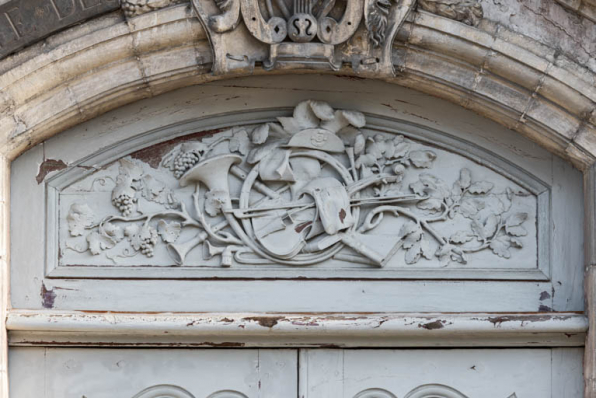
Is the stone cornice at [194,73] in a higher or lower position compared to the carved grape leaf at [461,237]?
higher

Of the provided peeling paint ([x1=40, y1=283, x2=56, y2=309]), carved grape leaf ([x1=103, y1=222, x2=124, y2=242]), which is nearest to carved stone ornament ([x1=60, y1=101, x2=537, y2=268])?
carved grape leaf ([x1=103, y1=222, x2=124, y2=242])

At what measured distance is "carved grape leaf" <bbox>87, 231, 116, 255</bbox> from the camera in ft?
11.0

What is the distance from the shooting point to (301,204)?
11.1ft

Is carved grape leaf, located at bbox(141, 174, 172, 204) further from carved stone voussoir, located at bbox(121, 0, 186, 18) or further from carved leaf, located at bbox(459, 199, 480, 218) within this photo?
carved leaf, located at bbox(459, 199, 480, 218)

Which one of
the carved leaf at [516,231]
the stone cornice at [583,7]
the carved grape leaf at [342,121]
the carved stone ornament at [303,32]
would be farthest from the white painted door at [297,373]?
the stone cornice at [583,7]

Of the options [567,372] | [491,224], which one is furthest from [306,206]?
[567,372]

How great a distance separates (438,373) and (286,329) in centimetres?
53

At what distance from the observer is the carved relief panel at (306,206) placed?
11.0 feet

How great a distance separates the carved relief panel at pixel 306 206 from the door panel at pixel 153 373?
264mm

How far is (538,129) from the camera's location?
10.8 ft

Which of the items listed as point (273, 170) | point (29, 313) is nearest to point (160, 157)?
point (273, 170)

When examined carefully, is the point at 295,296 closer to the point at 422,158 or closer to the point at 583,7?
the point at 422,158

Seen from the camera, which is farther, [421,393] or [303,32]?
[421,393]

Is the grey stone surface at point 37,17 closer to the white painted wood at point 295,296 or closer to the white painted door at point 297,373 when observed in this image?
the white painted wood at point 295,296
